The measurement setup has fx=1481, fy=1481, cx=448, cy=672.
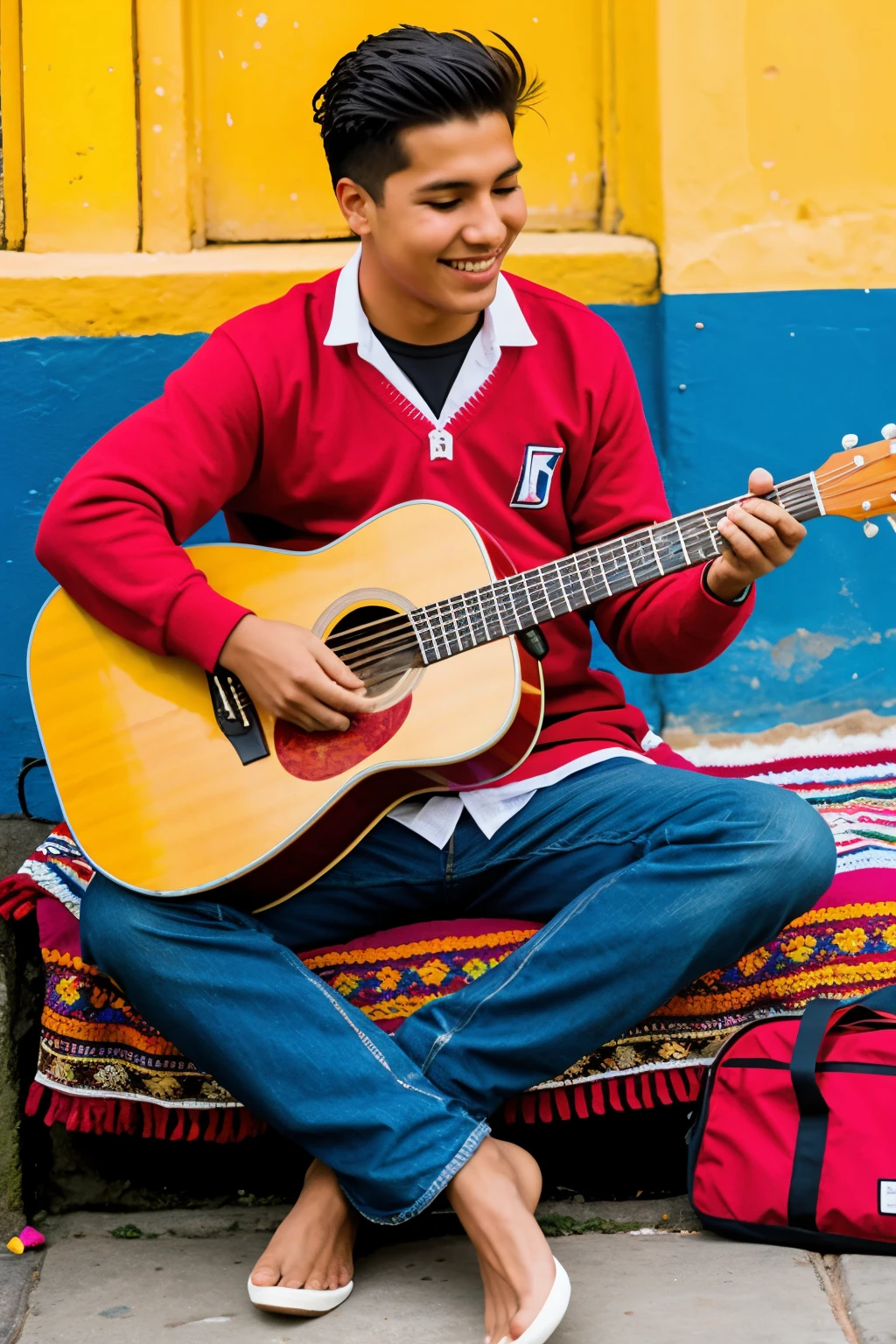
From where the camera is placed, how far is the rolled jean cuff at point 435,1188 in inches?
76.7

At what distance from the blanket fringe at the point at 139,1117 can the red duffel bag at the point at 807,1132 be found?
2.36 ft

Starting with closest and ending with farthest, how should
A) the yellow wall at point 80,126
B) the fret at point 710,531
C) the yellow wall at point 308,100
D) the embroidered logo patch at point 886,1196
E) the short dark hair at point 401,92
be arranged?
1. the embroidered logo patch at point 886,1196
2. the fret at point 710,531
3. the short dark hair at point 401,92
4. the yellow wall at point 80,126
5. the yellow wall at point 308,100

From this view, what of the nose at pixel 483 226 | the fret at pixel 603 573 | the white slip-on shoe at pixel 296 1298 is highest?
the nose at pixel 483 226

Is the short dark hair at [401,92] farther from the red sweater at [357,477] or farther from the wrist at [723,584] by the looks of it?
the wrist at [723,584]

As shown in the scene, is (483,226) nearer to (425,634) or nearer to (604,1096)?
(425,634)

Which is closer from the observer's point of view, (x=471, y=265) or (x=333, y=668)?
(x=333, y=668)

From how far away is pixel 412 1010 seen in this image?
2271mm

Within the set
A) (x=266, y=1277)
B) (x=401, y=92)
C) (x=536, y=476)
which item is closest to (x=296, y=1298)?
(x=266, y=1277)

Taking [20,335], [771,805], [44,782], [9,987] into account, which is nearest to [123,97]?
[20,335]

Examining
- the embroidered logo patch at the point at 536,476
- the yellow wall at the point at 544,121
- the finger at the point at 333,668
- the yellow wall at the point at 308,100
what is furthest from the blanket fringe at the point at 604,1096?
the yellow wall at the point at 308,100

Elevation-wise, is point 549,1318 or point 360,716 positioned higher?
point 360,716

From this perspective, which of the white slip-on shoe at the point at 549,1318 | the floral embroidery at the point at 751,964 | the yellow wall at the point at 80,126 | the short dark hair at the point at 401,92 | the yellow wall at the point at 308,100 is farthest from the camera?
the yellow wall at the point at 308,100

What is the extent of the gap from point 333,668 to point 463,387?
55 centimetres

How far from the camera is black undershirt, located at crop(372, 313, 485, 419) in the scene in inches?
96.3
